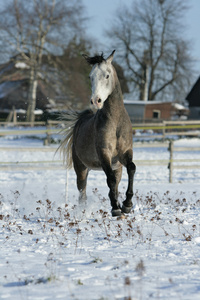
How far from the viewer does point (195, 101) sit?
125ft

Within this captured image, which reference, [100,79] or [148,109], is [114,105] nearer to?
[100,79]

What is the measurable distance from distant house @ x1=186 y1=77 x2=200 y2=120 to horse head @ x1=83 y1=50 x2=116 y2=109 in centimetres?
3312

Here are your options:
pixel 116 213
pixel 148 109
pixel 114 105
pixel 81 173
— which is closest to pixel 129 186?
pixel 116 213

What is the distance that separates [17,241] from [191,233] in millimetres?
1915

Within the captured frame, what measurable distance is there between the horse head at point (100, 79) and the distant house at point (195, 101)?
1304 inches

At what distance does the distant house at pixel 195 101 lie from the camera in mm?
37844

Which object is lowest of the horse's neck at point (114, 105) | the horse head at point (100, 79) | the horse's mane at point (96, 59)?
the horse's neck at point (114, 105)

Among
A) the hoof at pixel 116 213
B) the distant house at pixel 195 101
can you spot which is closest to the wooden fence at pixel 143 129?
the hoof at pixel 116 213

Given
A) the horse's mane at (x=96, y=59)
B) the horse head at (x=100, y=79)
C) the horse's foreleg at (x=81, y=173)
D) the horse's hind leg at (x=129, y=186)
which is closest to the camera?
the horse head at (x=100, y=79)

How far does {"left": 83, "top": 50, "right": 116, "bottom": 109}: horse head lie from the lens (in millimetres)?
5291

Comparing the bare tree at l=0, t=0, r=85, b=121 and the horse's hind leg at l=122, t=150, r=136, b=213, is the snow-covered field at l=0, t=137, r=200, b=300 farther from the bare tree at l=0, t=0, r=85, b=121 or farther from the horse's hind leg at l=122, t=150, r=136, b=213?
the bare tree at l=0, t=0, r=85, b=121

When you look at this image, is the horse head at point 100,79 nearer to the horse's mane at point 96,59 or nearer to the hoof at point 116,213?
the horse's mane at point 96,59

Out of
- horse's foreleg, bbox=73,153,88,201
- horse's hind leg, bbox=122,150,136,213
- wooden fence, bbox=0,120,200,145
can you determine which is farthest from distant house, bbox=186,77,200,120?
horse's hind leg, bbox=122,150,136,213

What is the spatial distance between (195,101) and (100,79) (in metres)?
34.0
